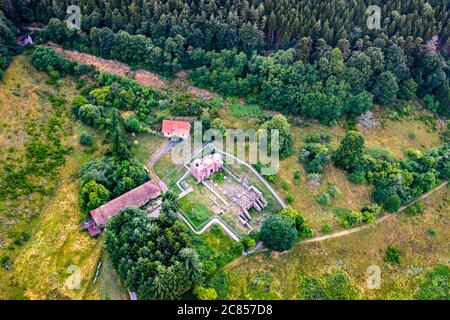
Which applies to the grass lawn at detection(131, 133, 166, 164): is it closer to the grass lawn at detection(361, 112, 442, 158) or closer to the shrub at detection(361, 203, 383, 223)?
the shrub at detection(361, 203, 383, 223)

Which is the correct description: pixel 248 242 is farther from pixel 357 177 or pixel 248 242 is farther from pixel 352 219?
pixel 357 177

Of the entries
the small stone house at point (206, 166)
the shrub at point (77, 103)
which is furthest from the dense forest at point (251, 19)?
the small stone house at point (206, 166)

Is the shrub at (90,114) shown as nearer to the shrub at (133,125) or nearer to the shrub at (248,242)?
the shrub at (133,125)

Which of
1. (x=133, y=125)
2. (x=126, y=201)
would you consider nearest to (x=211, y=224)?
(x=126, y=201)

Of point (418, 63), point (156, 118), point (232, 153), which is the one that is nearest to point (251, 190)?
point (232, 153)

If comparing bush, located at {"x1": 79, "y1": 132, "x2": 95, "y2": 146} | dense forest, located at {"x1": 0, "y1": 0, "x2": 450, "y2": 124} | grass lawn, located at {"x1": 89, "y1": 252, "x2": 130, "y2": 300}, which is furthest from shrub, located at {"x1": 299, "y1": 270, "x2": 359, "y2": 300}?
bush, located at {"x1": 79, "y1": 132, "x2": 95, "y2": 146}

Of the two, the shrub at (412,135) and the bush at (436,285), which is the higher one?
the shrub at (412,135)

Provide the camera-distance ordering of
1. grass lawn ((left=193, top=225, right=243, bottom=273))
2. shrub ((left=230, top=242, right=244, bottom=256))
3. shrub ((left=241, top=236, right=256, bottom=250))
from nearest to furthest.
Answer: grass lawn ((left=193, top=225, right=243, bottom=273)) < shrub ((left=230, top=242, right=244, bottom=256)) < shrub ((left=241, top=236, right=256, bottom=250))
